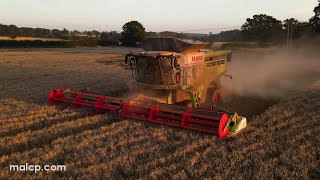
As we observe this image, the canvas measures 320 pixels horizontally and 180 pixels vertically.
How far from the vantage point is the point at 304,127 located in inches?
277

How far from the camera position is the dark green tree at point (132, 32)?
202ft

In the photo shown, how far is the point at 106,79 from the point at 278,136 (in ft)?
37.0

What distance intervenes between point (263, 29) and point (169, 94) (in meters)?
59.5

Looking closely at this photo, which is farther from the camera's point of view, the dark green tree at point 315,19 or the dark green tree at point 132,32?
the dark green tree at point 132,32

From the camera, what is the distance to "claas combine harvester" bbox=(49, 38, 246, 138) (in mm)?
6840

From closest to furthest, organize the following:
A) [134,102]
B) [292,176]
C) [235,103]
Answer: [292,176] → [134,102] → [235,103]

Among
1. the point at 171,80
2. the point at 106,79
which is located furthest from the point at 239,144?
the point at 106,79

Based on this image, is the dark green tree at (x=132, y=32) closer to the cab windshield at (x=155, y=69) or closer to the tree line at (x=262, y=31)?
the tree line at (x=262, y=31)

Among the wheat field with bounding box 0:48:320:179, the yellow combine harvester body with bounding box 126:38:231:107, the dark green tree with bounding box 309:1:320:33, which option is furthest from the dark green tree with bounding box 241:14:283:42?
the wheat field with bounding box 0:48:320:179

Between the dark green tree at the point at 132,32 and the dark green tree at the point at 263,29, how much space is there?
22204mm

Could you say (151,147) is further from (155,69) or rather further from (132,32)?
(132,32)

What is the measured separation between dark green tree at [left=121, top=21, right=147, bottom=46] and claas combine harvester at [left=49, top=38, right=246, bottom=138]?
5270 cm

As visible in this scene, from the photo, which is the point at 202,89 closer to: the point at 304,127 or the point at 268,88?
the point at 304,127

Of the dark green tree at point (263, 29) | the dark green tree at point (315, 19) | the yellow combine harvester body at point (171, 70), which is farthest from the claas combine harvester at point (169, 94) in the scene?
the dark green tree at point (263, 29)
